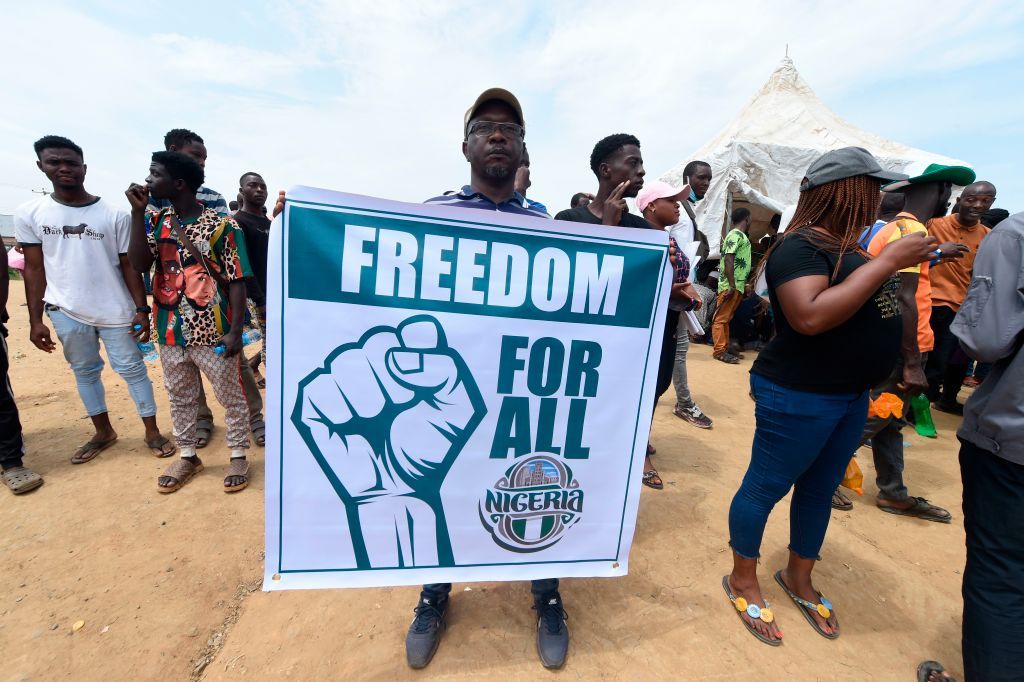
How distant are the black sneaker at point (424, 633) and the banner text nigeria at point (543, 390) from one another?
0.77 metres

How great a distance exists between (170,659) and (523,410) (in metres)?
1.77

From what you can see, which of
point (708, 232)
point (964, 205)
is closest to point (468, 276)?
point (964, 205)

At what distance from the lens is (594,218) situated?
261 centimetres

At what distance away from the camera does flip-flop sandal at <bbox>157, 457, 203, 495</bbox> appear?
3029 millimetres

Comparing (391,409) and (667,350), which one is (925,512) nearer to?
(667,350)

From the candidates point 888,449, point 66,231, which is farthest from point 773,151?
point 66,231

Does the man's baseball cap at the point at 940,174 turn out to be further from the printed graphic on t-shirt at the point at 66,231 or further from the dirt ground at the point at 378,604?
the printed graphic on t-shirt at the point at 66,231

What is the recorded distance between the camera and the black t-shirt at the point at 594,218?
7.91 ft

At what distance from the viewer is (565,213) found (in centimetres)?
283

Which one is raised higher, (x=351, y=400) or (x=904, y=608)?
(x=351, y=400)

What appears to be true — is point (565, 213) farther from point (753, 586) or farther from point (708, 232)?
point (708, 232)

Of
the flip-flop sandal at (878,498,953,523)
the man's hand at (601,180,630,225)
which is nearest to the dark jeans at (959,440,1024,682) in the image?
the man's hand at (601,180,630,225)

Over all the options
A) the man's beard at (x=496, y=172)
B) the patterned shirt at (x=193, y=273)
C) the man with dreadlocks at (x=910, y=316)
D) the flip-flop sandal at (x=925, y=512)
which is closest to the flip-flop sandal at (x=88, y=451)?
the patterned shirt at (x=193, y=273)

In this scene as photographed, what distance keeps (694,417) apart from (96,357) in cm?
507
